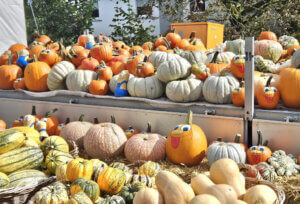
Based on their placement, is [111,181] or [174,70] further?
[174,70]

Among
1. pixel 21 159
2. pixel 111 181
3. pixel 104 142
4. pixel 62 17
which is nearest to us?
pixel 111 181

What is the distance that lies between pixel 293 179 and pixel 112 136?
1.76 meters

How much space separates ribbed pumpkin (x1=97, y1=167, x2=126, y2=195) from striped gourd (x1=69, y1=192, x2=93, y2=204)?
0.30 meters

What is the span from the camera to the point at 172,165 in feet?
11.3

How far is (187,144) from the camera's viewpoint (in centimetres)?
336

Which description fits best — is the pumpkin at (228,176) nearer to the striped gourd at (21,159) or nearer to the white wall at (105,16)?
the striped gourd at (21,159)

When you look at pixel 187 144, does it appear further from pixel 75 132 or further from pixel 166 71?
pixel 75 132

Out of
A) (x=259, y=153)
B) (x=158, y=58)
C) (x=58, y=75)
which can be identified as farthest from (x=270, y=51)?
(x=58, y=75)

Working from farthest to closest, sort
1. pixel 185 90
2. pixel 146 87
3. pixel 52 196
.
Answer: pixel 146 87, pixel 185 90, pixel 52 196

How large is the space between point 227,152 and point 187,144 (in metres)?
0.39

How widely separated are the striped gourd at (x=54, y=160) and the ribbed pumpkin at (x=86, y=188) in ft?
2.15

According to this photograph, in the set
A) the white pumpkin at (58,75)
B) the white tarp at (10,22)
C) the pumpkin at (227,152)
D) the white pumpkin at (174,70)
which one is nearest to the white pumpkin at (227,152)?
the pumpkin at (227,152)

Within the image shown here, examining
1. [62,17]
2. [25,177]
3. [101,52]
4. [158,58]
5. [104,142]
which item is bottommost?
[25,177]

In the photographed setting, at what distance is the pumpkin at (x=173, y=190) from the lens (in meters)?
1.92
